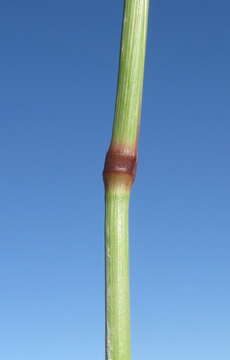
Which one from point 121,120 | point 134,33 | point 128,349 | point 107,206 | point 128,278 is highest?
point 134,33

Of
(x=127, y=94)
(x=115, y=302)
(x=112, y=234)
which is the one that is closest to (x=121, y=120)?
(x=127, y=94)

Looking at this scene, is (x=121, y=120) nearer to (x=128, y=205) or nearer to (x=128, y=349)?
(x=128, y=205)

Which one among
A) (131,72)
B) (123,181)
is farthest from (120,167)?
(131,72)

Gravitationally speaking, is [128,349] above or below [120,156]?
below

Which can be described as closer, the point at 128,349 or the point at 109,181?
the point at 128,349

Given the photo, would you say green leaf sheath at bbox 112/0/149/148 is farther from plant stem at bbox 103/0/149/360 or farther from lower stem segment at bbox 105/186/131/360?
lower stem segment at bbox 105/186/131/360

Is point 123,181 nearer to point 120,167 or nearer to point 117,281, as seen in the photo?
point 120,167

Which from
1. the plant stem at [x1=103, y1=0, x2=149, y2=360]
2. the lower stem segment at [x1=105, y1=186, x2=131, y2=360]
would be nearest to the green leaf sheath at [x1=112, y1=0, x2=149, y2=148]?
the plant stem at [x1=103, y1=0, x2=149, y2=360]
